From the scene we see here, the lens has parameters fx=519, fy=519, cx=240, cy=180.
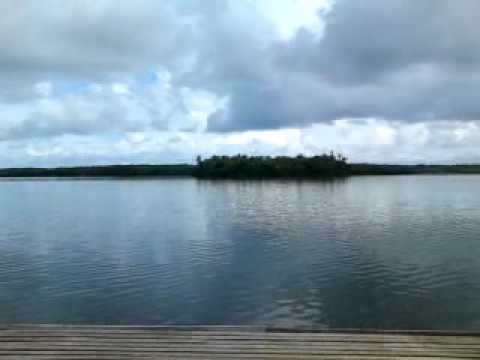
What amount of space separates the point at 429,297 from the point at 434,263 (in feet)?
15.5

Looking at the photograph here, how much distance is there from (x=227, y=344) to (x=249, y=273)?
11.0m

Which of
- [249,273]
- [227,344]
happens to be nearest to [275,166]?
[249,273]

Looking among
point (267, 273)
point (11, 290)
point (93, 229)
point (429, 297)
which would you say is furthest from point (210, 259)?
point (93, 229)

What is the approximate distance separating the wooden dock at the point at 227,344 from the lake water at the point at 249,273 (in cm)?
516

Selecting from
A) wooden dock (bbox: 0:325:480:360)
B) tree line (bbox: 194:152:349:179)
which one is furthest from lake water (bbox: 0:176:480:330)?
tree line (bbox: 194:152:349:179)

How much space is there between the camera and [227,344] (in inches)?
272

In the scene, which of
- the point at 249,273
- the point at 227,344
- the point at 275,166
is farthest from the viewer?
the point at 275,166

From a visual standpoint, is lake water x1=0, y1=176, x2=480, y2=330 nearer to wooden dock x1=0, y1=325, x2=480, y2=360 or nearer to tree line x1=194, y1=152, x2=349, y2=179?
wooden dock x1=0, y1=325, x2=480, y2=360

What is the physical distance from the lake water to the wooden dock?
5.16 meters

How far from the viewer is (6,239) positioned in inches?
1077

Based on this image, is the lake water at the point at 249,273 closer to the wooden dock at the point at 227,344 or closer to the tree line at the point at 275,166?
the wooden dock at the point at 227,344

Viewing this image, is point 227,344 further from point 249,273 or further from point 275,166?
point 275,166

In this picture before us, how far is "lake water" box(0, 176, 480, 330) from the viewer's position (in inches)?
518

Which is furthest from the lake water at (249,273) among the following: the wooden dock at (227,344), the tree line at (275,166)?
the tree line at (275,166)
